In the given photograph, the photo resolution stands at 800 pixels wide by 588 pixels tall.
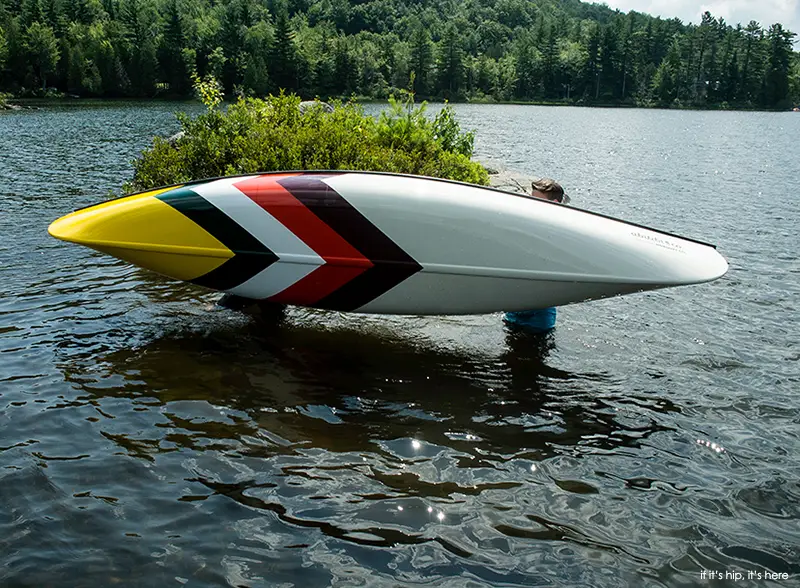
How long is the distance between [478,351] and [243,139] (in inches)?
261

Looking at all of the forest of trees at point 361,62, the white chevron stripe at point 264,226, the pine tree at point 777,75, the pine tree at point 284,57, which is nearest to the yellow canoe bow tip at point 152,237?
the white chevron stripe at point 264,226

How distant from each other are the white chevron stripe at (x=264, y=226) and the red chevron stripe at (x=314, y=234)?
0.05 metres

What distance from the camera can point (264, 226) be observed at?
24.6 ft

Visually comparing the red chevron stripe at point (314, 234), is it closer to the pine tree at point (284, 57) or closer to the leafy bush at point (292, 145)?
the leafy bush at point (292, 145)

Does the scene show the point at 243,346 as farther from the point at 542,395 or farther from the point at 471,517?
the point at 471,517

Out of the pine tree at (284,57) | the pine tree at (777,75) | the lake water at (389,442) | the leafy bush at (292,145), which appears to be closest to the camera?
the lake water at (389,442)

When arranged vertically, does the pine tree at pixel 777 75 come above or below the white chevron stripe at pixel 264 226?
above

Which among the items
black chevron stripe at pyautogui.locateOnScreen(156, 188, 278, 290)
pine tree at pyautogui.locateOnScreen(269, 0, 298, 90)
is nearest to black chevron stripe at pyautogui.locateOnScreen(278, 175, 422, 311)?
black chevron stripe at pyautogui.locateOnScreen(156, 188, 278, 290)

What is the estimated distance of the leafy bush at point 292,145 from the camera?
1158 cm

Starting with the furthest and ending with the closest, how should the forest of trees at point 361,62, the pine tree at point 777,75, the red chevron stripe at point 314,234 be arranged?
the pine tree at point 777,75 → the forest of trees at point 361,62 → the red chevron stripe at point 314,234

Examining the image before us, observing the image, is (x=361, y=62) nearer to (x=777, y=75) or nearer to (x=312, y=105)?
(x=777, y=75)

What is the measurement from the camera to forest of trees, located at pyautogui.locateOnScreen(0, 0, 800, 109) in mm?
108312

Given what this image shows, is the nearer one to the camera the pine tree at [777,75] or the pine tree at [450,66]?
the pine tree at [777,75]

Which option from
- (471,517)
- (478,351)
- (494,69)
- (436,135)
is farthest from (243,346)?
(494,69)
